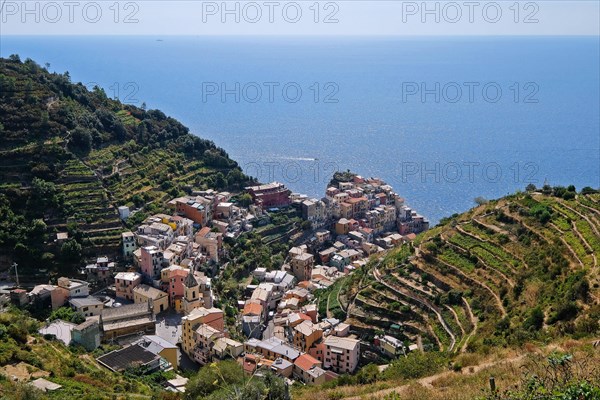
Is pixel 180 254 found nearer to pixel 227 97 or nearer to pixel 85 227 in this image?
pixel 85 227

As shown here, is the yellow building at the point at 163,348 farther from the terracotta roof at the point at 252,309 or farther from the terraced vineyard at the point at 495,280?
the terraced vineyard at the point at 495,280

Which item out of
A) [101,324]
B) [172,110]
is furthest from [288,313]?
[172,110]

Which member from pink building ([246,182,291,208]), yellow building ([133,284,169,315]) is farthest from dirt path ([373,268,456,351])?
pink building ([246,182,291,208])

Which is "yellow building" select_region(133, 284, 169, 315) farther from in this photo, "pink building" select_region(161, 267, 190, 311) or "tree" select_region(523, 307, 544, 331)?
"tree" select_region(523, 307, 544, 331)

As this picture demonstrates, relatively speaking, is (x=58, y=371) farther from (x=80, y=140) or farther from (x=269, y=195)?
(x=269, y=195)

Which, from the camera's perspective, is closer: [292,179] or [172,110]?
[292,179]

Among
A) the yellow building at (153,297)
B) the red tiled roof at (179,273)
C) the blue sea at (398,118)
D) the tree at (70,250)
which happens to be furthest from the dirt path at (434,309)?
the blue sea at (398,118)

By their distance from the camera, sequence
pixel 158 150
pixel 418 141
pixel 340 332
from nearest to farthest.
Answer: pixel 340 332 → pixel 158 150 → pixel 418 141
